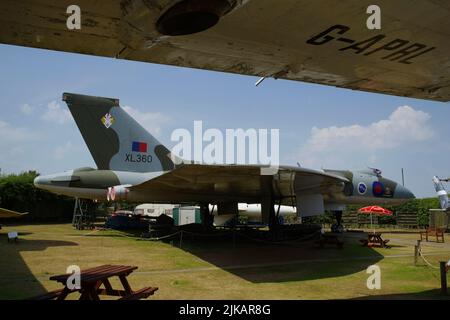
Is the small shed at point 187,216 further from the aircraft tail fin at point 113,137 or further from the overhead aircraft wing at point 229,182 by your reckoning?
the overhead aircraft wing at point 229,182

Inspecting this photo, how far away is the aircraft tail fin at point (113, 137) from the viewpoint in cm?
1809

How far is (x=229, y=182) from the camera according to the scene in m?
13.7

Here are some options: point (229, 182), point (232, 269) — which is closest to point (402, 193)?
point (229, 182)

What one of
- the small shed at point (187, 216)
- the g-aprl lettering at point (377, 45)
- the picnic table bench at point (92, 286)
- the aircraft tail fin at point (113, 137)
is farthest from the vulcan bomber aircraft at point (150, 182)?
the small shed at point (187, 216)

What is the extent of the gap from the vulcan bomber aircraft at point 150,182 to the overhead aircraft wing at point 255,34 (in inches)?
386

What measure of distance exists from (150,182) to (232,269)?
608 centimetres

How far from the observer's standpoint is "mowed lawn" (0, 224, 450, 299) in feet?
22.8

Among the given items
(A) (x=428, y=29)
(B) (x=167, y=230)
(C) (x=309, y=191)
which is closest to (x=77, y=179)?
(B) (x=167, y=230)

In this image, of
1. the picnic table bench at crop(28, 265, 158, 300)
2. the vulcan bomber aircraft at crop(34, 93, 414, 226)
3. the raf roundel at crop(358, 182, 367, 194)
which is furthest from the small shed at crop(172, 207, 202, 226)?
the picnic table bench at crop(28, 265, 158, 300)

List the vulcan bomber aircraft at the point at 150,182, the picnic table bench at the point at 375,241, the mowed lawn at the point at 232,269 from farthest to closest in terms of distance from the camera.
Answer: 1. the picnic table bench at the point at 375,241
2. the vulcan bomber aircraft at the point at 150,182
3. the mowed lawn at the point at 232,269

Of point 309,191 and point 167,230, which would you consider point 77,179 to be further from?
point 309,191

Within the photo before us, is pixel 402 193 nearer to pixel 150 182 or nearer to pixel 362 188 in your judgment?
pixel 362 188

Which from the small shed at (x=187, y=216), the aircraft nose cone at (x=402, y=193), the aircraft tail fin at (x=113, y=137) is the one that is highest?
the aircraft tail fin at (x=113, y=137)
